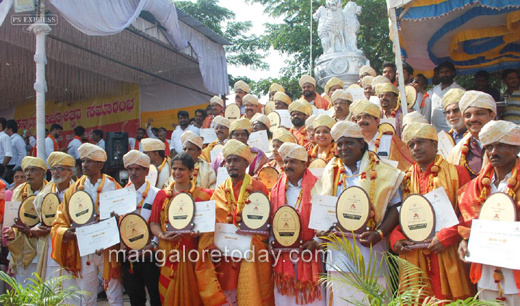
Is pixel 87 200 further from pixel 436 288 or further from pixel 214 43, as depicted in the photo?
pixel 214 43

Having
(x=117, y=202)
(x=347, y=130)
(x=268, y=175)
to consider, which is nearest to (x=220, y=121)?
(x=268, y=175)

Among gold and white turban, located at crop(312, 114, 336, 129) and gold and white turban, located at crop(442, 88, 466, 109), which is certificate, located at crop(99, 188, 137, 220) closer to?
gold and white turban, located at crop(312, 114, 336, 129)

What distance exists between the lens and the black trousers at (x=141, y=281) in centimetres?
470

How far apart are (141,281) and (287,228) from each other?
5.81 feet

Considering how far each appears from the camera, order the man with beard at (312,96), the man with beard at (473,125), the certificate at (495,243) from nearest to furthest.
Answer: the certificate at (495,243), the man with beard at (473,125), the man with beard at (312,96)

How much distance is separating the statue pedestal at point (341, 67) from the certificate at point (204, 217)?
305 inches

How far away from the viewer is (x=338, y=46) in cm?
1251

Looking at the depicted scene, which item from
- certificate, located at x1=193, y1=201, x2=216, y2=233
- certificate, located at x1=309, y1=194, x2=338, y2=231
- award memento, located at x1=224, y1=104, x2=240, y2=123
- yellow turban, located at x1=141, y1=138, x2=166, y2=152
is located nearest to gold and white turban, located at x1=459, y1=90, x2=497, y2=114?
certificate, located at x1=309, y1=194, x2=338, y2=231

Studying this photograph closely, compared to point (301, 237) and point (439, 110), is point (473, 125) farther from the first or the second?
point (439, 110)

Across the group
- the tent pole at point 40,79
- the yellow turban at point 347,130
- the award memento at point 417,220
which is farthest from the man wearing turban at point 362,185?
the tent pole at point 40,79

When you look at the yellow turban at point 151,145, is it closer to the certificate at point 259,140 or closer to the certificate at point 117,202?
the certificate at point 259,140

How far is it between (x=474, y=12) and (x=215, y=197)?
Answer: 5198 millimetres

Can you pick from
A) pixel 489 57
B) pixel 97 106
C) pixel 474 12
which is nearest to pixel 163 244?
pixel 474 12

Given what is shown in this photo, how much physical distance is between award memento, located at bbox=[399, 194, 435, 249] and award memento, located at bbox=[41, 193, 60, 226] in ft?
12.1
